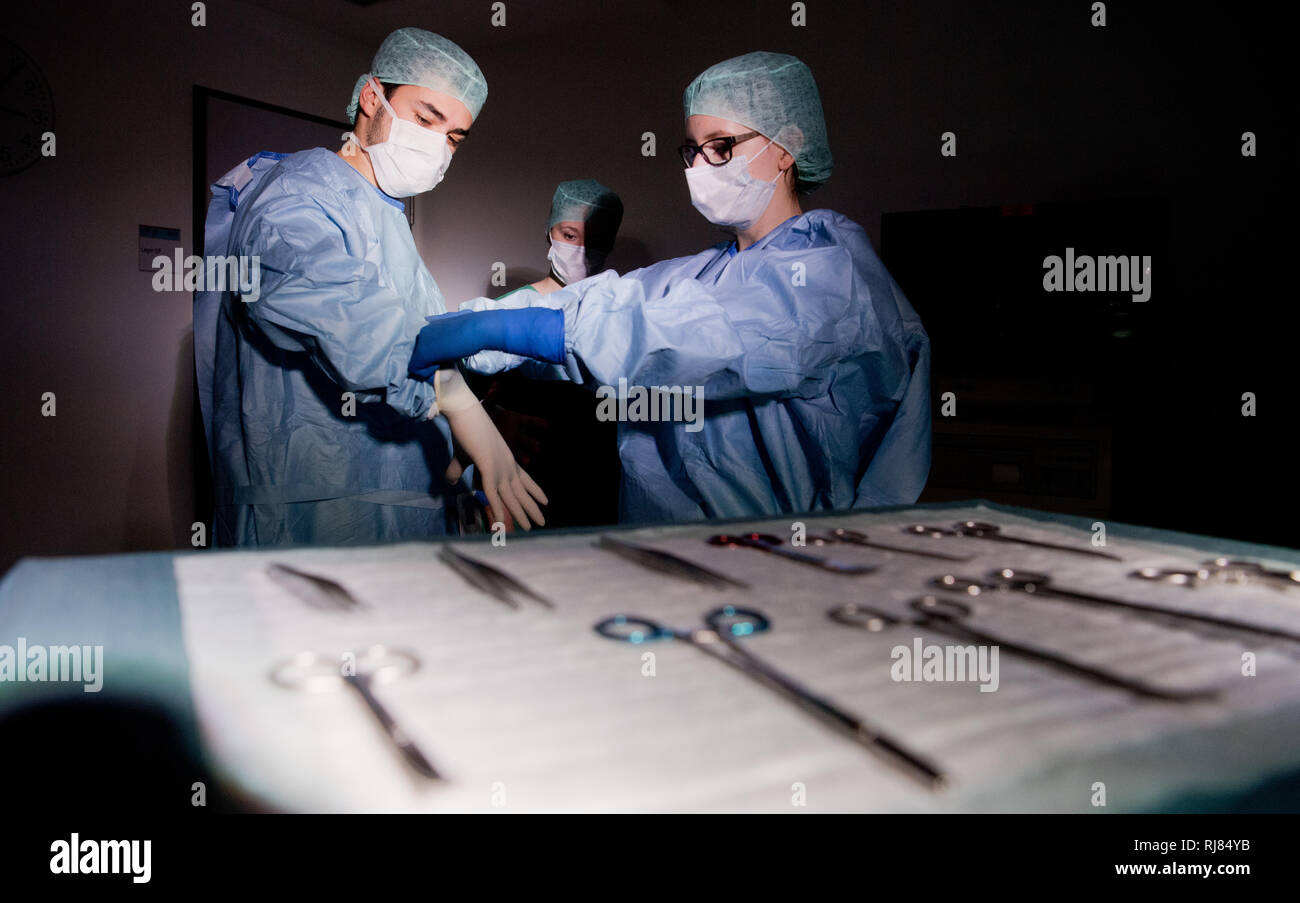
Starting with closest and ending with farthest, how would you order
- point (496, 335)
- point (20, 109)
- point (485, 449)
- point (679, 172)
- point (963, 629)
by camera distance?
point (963, 629)
point (496, 335)
point (485, 449)
point (20, 109)
point (679, 172)

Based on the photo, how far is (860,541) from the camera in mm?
928

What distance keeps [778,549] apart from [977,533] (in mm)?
270

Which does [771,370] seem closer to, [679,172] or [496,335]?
[496,335]

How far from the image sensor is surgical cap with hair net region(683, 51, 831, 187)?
1595 millimetres

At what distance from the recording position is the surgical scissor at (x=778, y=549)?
0.80 m

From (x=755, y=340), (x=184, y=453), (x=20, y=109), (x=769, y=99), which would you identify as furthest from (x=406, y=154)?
(x=184, y=453)

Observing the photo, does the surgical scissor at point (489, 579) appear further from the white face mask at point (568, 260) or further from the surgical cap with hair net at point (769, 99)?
the white face mask at point (568, 260)

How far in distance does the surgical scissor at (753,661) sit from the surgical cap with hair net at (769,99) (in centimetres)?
122

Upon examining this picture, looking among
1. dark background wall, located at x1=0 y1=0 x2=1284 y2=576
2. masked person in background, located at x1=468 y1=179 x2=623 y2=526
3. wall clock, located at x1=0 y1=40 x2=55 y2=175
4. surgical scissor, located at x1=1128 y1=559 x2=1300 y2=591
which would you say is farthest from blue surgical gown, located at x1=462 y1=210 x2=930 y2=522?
wall clock, located at x1=0 y1=40 x2=55 y2=175

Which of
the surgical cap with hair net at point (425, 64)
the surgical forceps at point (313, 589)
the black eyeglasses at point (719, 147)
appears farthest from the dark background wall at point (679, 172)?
the surgical forceps at point (313, 589)

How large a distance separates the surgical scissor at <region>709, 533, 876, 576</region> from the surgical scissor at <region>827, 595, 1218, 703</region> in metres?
0.10

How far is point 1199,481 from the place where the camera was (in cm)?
239

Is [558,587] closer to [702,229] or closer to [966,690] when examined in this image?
[966,690]

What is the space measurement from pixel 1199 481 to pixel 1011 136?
1224mm
